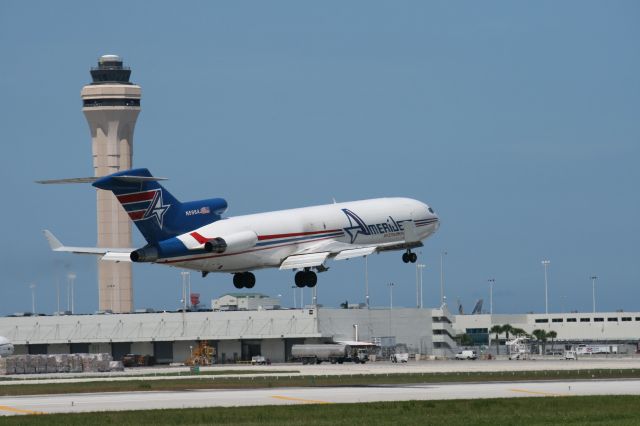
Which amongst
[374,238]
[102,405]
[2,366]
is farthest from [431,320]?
[102,405]

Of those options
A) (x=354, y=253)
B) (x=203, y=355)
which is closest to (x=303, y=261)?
(x=354, y=253)

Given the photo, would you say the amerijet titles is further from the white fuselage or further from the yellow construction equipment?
the yellow construction equipment

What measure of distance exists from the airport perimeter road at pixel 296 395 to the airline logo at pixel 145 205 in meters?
10.3

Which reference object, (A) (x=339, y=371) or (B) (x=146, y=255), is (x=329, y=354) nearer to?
(A) (x=339, y=371)

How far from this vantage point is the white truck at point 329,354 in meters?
158

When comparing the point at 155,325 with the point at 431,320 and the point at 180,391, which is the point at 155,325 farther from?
the point at 180,391

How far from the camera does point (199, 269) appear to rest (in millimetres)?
84562

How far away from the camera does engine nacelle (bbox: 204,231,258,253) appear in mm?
82812

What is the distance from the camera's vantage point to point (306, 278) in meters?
89.4

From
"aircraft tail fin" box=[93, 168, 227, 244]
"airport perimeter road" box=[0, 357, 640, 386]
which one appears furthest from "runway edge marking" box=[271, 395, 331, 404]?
"airport perimeter road" box=[0, 357, 640, 386]

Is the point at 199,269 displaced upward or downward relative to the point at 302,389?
upward

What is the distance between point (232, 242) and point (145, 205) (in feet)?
18.3

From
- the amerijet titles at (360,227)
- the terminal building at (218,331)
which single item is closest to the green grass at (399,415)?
the amerijet titles at (360,227)

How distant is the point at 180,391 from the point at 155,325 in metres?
99.8
